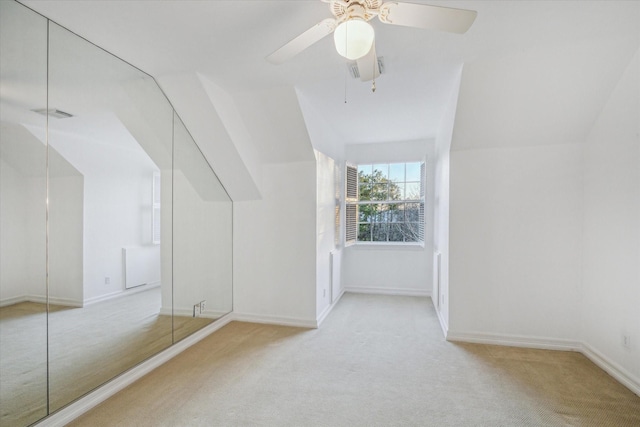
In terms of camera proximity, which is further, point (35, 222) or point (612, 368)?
point (612, 368)

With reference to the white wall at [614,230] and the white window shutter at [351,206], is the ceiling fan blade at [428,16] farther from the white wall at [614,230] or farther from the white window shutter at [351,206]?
the white window shutter at [351,206]

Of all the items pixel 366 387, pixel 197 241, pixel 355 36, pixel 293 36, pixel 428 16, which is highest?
pixel 293 36

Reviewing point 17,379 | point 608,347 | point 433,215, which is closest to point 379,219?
point 433,215

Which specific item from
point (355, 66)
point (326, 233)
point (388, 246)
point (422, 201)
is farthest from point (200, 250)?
point (422, 201)

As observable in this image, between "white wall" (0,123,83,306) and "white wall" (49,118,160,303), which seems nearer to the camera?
"white wall" (0,123,83,306)

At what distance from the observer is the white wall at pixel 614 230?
90.8 inches

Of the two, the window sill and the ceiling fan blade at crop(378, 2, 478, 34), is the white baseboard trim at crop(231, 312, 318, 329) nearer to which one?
the window sill

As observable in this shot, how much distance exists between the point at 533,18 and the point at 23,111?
324 centimetres

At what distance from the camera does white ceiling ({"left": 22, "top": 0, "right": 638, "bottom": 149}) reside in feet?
5.94

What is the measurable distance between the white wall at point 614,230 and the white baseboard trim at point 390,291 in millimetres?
2209

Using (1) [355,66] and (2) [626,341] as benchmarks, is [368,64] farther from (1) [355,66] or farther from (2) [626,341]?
(2) [626,341]

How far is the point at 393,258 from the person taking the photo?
5.05m

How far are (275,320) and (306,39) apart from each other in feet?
10.2

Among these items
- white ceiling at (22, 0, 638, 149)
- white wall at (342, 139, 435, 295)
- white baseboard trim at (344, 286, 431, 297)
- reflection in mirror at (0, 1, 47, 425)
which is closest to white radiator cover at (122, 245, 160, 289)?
reflection in mirror at (0, 1, 47, 425)
